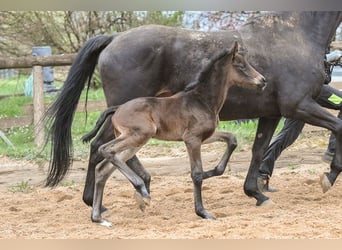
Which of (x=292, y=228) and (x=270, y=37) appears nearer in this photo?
(x=292, y=228)

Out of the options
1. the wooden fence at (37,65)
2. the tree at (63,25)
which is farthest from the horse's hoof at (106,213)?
the tree at (63,25)

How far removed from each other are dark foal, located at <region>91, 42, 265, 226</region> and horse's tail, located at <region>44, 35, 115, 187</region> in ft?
1.95

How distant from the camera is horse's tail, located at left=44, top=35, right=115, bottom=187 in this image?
5414 mm

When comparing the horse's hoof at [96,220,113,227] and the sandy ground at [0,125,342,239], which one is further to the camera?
the horse's hoof at [96,220,113,227]

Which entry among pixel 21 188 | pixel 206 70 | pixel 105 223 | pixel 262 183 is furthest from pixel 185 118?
pixel 21 188

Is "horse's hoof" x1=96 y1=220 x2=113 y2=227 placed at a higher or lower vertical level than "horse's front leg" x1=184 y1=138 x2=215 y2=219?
lower

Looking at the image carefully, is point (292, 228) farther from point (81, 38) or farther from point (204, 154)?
point (81, 38)

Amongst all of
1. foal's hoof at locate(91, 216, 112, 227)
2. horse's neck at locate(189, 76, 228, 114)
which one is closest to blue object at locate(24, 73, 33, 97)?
foal's hoof at locate(91, 216, 112, 227)

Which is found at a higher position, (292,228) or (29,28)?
(292,228)

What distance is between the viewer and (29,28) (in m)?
11.9

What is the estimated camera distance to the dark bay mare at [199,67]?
5223 millimetres

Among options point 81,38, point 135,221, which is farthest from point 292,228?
point 81,38

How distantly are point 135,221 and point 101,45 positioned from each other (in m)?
1.64

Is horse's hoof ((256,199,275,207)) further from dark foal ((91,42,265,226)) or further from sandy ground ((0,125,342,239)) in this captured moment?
dark foal ((91,42,265,226))
